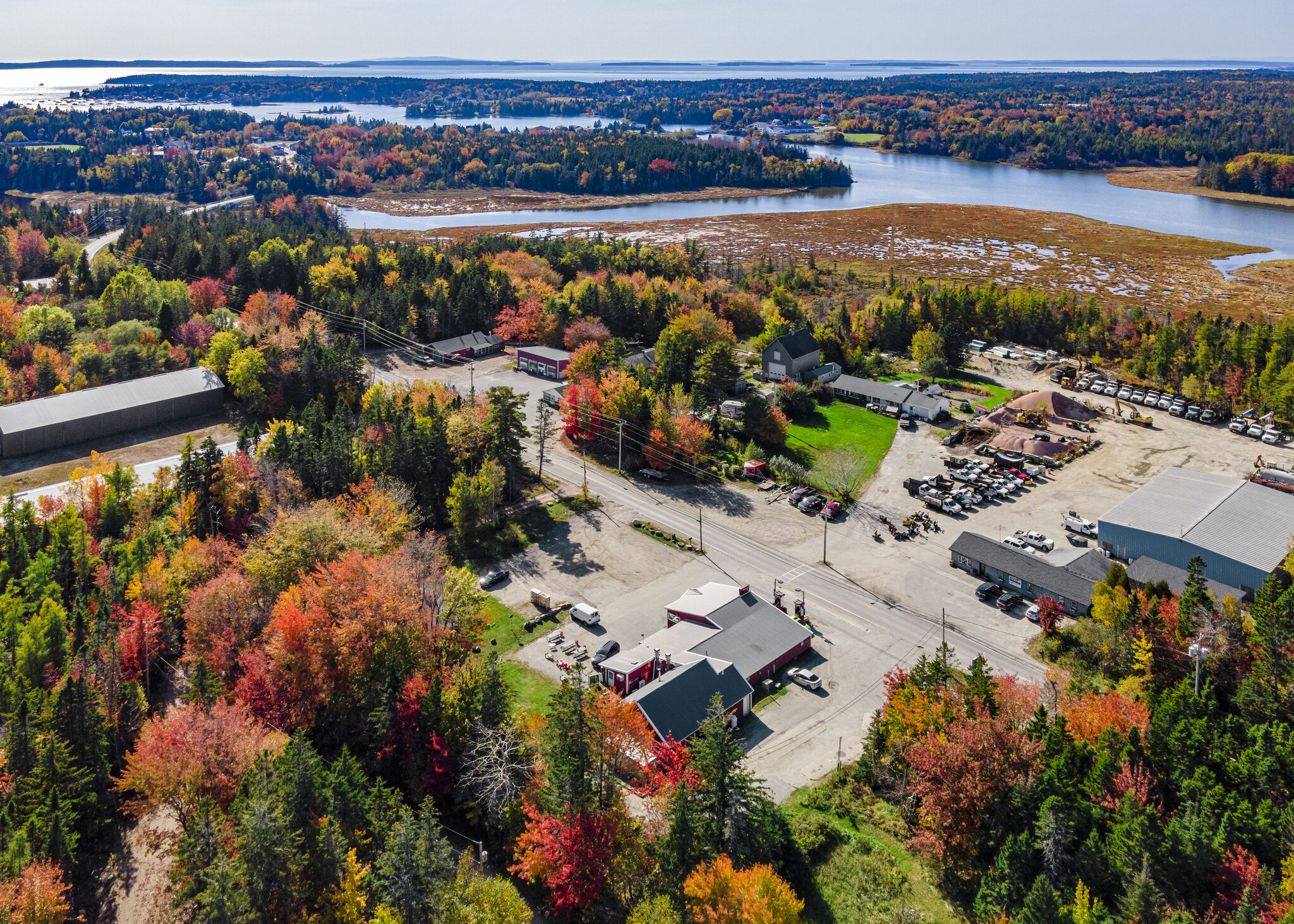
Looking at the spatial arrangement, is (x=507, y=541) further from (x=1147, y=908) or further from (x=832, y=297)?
(x=832, y=297)

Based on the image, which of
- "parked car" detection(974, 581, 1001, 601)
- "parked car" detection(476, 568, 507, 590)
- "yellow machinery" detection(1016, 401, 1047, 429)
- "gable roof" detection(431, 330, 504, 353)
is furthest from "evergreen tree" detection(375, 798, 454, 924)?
"gable roof" detection(431, 330, 504, 353)

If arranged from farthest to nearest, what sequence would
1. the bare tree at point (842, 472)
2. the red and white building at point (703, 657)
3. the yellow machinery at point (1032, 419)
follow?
the yellow machinery at point (1032, 419), the bare tree at point (842, 472), the red and white building at point (703, 657)

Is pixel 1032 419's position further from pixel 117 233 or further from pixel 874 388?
pixel 117 233

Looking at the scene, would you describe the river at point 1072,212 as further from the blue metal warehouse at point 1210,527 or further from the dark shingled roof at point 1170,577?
the dark shingled roof at point 1170,577

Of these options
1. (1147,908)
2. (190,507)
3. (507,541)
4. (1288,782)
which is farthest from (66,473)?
(1288,782)

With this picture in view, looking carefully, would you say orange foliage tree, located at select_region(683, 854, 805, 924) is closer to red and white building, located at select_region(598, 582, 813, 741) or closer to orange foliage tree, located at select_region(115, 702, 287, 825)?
Result: red and white building, located at select_region(598, 582, 813, 741)

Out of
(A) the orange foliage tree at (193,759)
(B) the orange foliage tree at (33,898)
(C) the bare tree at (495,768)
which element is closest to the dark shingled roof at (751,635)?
(C) the bare tree at (495,768)

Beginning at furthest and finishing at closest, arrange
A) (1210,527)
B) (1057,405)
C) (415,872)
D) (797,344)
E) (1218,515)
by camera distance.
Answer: (797,344)
(1057,405)
(1218,515)
(1210,527)
(415,872)

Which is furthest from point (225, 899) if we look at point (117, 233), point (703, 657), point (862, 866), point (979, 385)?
point (117, 233)
